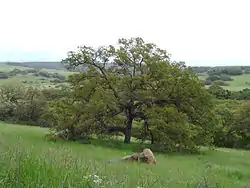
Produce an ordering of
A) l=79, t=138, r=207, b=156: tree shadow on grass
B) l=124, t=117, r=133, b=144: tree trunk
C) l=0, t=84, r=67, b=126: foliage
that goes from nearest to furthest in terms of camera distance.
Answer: l=79, t=138, r=207, b=156: tree shadow on grass
l=124, t=117, r=133, b=144: tree trunk
l=0, t=84, r=67, b=126: foliage

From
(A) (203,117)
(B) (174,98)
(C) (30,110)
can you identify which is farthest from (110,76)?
(C) (30,110)

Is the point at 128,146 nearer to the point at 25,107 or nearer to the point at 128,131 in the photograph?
the point at 128,131

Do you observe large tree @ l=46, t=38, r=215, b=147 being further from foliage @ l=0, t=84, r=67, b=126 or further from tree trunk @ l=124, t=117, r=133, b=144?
foliage @ l=0, t=84, r=67, b=126

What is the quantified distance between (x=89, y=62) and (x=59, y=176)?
18064 millimetres

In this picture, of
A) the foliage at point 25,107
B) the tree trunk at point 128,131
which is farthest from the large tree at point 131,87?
the foliage at point 25,107

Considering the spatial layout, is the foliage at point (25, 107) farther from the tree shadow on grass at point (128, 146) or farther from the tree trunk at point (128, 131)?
the tree shadow on grass at point (128, 146)

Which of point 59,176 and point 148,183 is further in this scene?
point 148,183

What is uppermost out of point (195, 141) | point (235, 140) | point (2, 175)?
point (2, 175)

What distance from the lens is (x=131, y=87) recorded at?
21.9 metres

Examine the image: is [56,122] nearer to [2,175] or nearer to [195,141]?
[195,141]

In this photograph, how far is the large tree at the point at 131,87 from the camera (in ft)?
70.5

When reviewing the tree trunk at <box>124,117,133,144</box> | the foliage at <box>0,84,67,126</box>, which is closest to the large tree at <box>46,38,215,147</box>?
the tree trunk at <box>124,117,133,144</box>

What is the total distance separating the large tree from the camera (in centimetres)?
2148

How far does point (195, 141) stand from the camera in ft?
73.0
